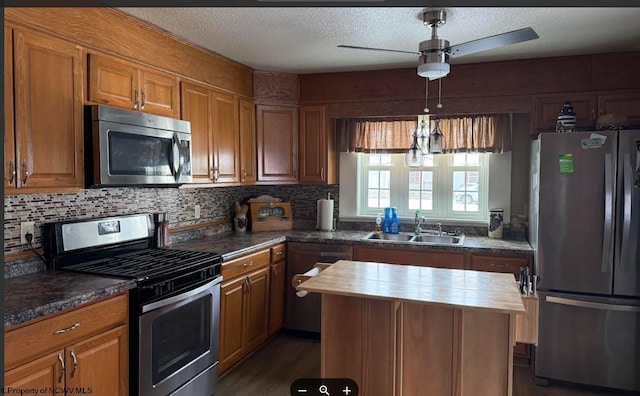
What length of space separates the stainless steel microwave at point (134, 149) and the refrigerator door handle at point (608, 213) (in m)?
2.69

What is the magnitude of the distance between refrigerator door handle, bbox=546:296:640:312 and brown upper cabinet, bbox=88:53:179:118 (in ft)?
9.23

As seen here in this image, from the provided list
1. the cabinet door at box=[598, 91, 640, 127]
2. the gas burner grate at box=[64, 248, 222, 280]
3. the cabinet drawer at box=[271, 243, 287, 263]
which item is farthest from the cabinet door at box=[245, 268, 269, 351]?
the cabinet door at box=[598, 91, 640, 127]

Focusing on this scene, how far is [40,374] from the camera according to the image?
171 cm

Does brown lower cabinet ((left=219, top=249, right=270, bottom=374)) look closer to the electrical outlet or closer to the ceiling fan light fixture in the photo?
the electrical outlet

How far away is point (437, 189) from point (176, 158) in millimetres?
2376

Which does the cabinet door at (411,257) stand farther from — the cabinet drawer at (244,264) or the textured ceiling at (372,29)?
the textured ceiling at (372,29)

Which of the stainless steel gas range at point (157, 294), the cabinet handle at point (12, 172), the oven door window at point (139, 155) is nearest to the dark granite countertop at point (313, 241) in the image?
the stainless steel gas range at point (157, 294)

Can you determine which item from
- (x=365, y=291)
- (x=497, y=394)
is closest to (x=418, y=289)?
(x=365, y=291)

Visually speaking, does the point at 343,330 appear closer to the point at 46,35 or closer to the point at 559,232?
the point at 559,232

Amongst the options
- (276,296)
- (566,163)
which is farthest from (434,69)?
(276,296)

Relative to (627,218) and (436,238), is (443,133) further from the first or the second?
(627,218)

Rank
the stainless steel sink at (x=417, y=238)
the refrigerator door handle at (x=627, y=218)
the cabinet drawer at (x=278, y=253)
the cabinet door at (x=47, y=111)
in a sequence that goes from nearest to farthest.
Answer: the cabinet door at (x=47, y=111), the refrigerator door handle at (x=627, y=218), the cabinet drawer at (x=278, y=253), the stainless steel sink at (x=417, y=238)

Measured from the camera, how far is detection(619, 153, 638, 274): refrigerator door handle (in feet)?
9.09

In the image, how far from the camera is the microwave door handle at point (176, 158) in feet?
9.02
